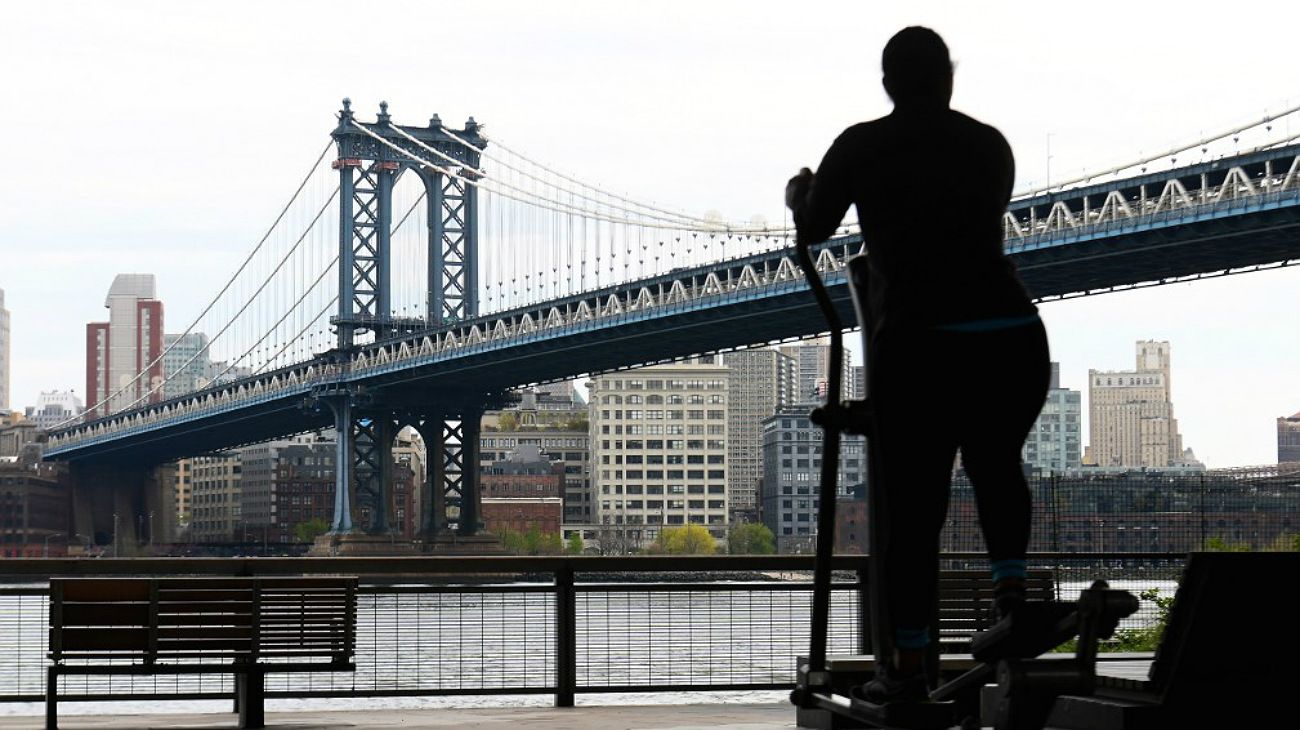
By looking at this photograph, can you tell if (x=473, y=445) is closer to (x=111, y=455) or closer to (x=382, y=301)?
(x=382, y=301)

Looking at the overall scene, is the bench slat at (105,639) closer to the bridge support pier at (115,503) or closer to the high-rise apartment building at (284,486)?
the bridge support pier at (115,503)

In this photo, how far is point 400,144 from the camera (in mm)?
74438

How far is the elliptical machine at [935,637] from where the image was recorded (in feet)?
10.3

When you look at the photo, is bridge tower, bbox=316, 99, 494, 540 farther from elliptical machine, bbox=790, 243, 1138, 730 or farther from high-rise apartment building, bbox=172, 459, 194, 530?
high-rise apartment building, bbox=172, 459, 194, 530

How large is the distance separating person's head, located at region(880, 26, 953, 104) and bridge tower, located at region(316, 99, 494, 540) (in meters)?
60.8

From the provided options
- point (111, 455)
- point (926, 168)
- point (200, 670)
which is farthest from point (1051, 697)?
point (111, 455)

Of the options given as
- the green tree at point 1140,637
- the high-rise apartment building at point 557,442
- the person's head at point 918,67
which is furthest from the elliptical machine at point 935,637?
the high-rise apartment building at point 557,442

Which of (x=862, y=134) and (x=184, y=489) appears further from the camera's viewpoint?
(x=184, y=489)

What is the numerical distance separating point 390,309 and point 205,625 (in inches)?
2524

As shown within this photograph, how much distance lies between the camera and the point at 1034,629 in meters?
3.23

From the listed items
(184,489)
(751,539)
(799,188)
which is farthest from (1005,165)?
(184,489)

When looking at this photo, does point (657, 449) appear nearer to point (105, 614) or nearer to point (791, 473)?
→ point (791, 473)

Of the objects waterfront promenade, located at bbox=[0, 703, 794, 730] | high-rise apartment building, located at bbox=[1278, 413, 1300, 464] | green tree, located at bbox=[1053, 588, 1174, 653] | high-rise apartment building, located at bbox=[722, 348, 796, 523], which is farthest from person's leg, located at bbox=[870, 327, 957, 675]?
high-rise apartment building, located at bbox=[1278, 413, 1300, 464]

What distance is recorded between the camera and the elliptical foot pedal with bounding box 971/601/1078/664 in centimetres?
322
